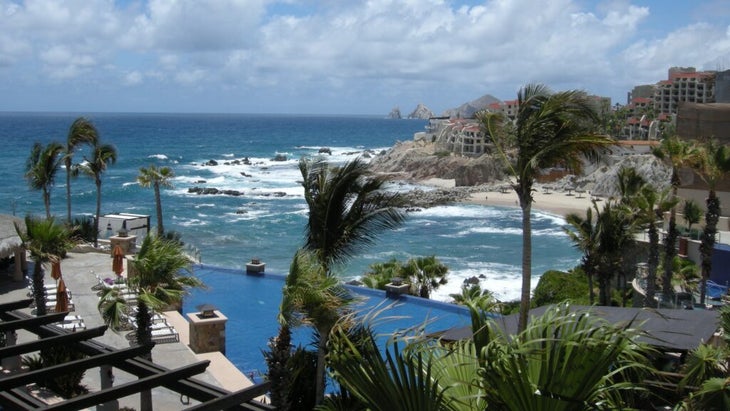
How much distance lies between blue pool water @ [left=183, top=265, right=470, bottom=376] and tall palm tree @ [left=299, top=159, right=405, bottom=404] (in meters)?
3.88

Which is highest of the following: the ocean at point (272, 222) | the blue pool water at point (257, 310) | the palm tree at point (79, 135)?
the palm tree at point (79, 135)

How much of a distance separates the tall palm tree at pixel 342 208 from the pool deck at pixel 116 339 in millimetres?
3149

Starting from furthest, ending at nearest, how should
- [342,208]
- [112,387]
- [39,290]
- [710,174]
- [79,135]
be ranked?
[79,135], [710,174], [39,290], [342,208], [112,387]

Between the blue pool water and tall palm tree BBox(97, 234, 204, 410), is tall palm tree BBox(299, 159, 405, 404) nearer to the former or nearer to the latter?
Answer: tall palm tree BBox(97, 234, 204, 410)

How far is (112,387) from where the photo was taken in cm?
446

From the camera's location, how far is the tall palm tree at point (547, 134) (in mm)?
9016

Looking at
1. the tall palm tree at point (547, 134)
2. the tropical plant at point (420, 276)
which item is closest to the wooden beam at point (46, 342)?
the tall palm tree at point (547, 134)

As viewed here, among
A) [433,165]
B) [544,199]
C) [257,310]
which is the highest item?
[433,165]

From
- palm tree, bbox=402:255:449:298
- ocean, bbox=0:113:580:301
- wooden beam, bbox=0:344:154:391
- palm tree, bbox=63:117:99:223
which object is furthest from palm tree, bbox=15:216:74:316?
palm tree, bbox=63:117:99:223

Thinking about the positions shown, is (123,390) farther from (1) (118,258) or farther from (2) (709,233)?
(2) (709,233)

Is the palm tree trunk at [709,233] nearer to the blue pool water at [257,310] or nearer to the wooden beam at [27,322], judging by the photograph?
the blue pool water at [257,310]

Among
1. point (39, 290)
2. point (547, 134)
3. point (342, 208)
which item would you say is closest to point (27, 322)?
point (342, 208)

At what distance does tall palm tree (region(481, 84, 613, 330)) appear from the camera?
9016 millimetres

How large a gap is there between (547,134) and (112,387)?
654 cm
